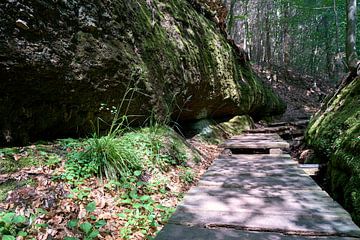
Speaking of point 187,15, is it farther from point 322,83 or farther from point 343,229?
point 322,83

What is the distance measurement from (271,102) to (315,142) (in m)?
8.40

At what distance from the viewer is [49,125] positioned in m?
3.53

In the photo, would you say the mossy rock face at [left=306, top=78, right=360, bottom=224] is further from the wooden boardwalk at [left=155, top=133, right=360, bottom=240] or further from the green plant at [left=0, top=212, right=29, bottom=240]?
the green plant at [left=0, top=212, right=29, bottom=240]

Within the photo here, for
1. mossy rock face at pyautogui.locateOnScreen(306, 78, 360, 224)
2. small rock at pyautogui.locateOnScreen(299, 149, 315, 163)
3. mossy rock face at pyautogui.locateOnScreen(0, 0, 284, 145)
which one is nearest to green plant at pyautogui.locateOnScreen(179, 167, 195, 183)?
mossy rock face at pyautogui.locateOnScreen(0, 0, 284, 145)

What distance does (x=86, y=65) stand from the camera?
3.59 metres

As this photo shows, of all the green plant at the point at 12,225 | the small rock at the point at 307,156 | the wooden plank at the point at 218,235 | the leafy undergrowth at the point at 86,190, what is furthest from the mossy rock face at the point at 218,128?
the green plant at the point at 12,225

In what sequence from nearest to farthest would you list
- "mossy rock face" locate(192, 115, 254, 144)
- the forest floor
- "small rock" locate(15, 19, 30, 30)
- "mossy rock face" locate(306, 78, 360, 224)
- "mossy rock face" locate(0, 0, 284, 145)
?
the forest floor, "mossy rock face" locate(306, 78, 360, 224), "small rock" locate(15, 19, 30, 30), "mossy rock face" locate(0, 0, 284, 145), "mossy rock face" locate(192, 115, 254, 144)

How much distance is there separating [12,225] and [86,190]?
765 millimetres

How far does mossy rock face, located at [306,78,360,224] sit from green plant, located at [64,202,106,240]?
2303mm

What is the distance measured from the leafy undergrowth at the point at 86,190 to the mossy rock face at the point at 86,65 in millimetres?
436

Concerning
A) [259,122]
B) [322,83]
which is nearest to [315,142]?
[259,122]

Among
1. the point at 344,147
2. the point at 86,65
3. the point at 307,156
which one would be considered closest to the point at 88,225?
the point at 86,65

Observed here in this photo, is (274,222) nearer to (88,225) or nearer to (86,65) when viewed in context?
(88,225)

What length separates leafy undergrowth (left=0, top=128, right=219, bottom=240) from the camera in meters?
2.19
